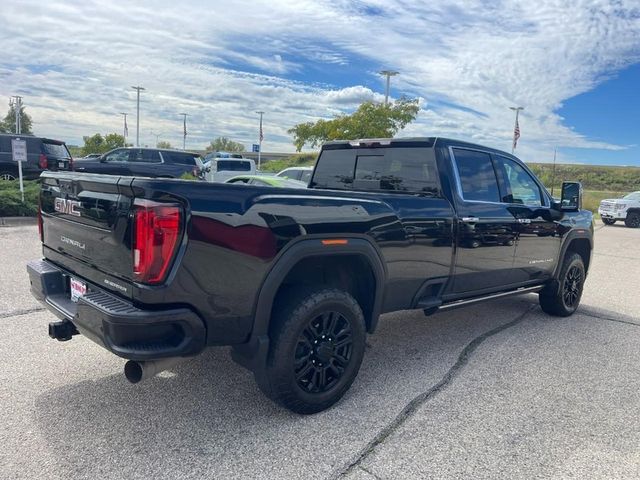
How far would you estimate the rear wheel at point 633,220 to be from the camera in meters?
22.1

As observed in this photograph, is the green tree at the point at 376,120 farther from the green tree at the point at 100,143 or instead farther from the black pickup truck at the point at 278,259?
the green tree at the point at 100,143

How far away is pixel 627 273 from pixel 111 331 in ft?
32.6

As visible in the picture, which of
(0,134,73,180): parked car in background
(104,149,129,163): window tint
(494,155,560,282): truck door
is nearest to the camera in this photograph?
(494,155,560,282): truck door

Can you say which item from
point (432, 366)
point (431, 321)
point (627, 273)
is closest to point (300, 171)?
point (627, 273)

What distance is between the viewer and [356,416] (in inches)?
133

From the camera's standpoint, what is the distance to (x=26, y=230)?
420 inches

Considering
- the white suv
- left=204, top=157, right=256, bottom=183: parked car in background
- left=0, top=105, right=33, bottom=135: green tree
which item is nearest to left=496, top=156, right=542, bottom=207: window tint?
left=204, top=157, right=256, bottom=183: parked car in background

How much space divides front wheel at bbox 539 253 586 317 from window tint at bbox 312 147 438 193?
2.50 meters

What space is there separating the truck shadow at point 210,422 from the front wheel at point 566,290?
2202 mm

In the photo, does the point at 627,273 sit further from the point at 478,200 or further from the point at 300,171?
the point at 300,171

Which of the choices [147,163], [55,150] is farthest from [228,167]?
[55,150]

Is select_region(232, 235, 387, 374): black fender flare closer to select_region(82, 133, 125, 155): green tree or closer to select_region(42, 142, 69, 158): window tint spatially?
select_region(42, 142, 69, 158): window tint

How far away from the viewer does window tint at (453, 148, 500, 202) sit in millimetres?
4539

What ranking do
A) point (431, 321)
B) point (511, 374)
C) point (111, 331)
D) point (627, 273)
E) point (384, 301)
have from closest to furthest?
point (111, 331) < point (384, 301) < point (511, 374) < point (431, 321) < point (627, 273)
